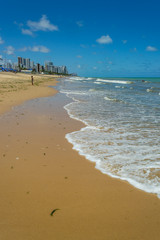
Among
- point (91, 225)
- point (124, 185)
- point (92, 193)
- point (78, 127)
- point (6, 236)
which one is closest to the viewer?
point (6, 236)

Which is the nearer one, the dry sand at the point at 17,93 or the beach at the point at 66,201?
the beach at the point at 66,201

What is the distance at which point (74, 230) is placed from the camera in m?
2.68

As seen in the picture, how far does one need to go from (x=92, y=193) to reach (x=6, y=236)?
1.69m

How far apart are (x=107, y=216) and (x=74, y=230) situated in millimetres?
629

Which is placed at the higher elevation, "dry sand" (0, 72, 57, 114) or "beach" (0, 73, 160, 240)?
"dry sand" (0, 72, 57, 114)

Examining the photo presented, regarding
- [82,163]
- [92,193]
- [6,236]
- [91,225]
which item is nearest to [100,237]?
[91,225]

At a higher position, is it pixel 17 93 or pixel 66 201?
pixel 17 93

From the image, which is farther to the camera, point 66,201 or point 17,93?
point 17,93

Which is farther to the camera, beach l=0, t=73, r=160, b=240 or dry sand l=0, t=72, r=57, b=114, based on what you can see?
dry sand l=0, t=72, r=57, b=114

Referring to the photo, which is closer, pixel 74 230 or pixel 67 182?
pixel 74 230

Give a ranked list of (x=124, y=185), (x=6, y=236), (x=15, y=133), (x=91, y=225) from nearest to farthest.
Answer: (x=6, y=236) < (x=91, y=225) < (x=124, y=185) < (x=15, y=133)

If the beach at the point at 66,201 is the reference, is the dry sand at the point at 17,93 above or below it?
above

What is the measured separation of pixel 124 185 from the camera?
12.7 feet

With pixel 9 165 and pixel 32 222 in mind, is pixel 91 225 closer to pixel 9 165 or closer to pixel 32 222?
pixel 32 222
